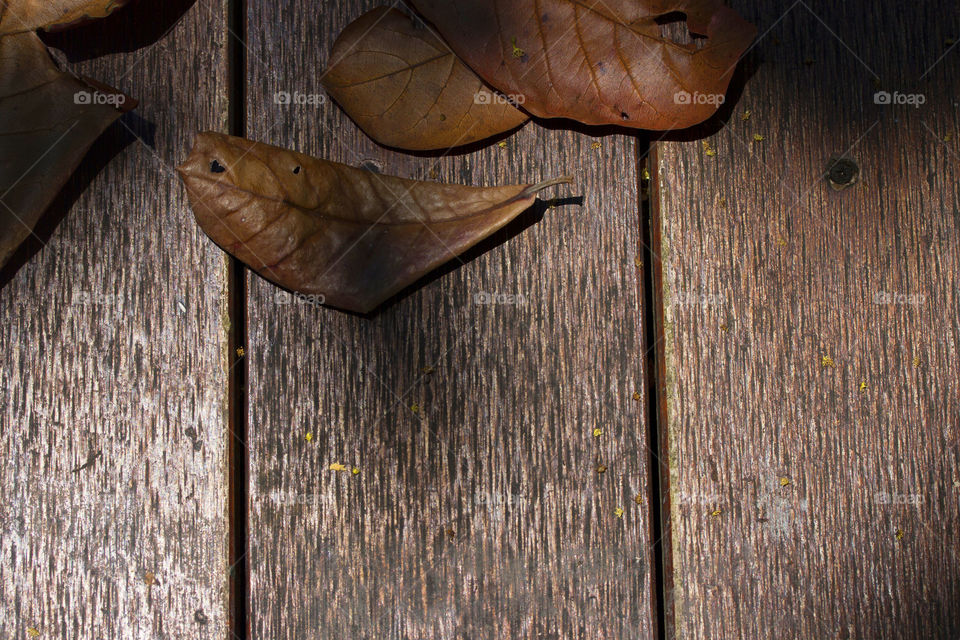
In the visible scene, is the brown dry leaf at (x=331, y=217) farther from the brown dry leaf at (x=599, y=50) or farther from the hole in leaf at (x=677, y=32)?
the hole in leaf at (x=677, y=32)

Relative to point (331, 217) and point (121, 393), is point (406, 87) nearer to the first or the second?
point (331, 217)

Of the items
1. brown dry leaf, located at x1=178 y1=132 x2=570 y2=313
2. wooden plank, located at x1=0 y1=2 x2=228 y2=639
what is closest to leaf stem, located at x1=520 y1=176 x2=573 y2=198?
brown dry leaf, located at x1=178 y1=132 x2=570 y2=313

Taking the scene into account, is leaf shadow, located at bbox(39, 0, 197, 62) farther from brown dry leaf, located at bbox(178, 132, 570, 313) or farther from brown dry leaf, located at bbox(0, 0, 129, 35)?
brown dry leaf, located at bbox(178, 132, 570, 313)

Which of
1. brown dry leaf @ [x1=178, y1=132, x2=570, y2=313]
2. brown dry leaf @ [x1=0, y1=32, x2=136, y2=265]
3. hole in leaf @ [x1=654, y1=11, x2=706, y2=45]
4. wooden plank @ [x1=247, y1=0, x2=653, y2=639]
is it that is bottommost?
wooden plank @ [x1=247, y1=0, x2=653, y2=639]

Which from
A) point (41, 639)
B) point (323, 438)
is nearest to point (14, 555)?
point (41, 639)
